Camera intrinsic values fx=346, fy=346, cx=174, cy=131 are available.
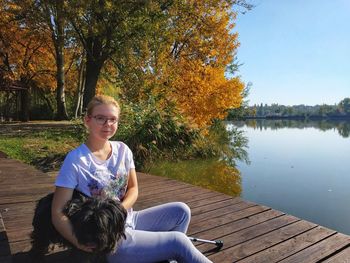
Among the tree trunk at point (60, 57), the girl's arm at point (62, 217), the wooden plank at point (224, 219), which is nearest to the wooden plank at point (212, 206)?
the wooden plank at point (224, 219)

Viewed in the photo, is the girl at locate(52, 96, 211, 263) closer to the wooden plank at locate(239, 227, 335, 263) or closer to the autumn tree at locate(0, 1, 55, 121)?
the wooden plank at locate(239, 227, 335, 263)

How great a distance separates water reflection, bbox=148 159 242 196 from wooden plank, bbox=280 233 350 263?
4236 mm

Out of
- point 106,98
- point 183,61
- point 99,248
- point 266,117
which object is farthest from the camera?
point 266,117

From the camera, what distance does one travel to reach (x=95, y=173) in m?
2.27

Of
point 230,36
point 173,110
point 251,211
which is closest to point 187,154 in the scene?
point 173,110

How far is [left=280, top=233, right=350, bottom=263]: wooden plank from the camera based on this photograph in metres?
3.03

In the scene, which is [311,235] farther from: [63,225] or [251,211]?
[63,225]

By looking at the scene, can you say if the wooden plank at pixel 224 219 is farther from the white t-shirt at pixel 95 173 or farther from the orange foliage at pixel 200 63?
the orange foliage at pixel 200 63

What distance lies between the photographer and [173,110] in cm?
1125

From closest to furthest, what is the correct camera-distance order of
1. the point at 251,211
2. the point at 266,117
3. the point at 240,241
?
1. the point at 240,241
2. the point at 251,211
3. the point at 266,117

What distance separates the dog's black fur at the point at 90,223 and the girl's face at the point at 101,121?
1.41ft

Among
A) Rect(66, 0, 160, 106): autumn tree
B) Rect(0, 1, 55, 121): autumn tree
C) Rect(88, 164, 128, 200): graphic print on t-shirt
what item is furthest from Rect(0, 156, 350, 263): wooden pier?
Rect(0, 1, 55, 121): autumn tree

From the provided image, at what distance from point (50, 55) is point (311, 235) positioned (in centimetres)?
2274

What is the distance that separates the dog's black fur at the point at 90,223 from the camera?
194 centimetres
